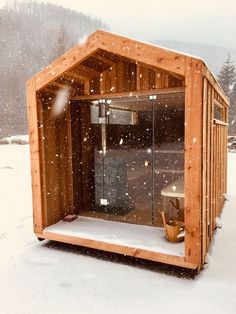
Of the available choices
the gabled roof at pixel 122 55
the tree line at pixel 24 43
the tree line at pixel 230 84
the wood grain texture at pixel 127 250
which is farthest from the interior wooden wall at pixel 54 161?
the tree line at pixel 230 84

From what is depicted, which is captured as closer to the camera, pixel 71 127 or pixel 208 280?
pixel 208 280

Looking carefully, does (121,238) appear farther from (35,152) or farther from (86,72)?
(86,72)

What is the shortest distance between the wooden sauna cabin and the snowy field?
0.26 meters

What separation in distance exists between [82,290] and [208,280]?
1678mm

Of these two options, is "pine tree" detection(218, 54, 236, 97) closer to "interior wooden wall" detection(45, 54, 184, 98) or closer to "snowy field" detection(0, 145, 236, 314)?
"snowy field" detection(0, 145, 236, 314)

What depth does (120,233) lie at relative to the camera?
4711 mm

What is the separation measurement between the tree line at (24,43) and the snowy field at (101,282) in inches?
1261

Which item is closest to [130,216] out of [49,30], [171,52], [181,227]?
[181,227]

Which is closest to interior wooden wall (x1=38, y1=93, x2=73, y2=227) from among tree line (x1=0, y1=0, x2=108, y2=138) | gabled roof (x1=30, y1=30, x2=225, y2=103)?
gabled roof (x1=30, y1=30, x2=225, y2=103)

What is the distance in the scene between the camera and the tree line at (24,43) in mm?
38312

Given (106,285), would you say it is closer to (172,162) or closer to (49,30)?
(172,162)

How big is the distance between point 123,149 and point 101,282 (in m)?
3.55

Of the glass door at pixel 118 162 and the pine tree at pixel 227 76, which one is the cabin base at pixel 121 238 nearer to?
the glass door at pixel 118 162

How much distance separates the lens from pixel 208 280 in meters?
3.74
